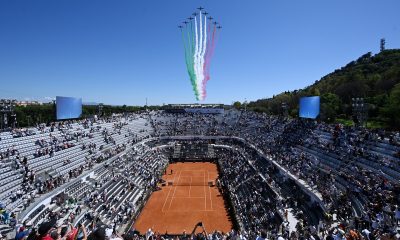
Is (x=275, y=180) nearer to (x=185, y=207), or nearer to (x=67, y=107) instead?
(x=185, y=207)

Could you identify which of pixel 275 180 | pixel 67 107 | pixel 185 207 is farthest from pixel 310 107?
pixel 67 107

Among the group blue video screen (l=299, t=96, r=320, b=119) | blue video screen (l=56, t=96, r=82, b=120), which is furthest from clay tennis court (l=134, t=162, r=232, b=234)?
blue video screen (l=56, t=96, r=82, b=120)

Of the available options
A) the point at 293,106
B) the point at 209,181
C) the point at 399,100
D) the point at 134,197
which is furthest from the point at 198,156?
the point at 293,106

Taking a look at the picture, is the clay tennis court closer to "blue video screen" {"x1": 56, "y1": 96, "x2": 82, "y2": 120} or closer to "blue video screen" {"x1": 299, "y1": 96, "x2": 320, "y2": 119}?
"blue video screen" {"x1": 299, "y1": 96, "x2": 320, "y2": 119}

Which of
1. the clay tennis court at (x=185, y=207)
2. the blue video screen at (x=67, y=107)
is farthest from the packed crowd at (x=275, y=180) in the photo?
the blue video screen at (x=67, y=107)

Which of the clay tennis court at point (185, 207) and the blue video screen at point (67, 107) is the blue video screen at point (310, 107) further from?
the blue video screen at point (67, 107)

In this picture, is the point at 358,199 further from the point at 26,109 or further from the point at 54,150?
the point at 26,109

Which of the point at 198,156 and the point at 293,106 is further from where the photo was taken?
the point at 293,106
